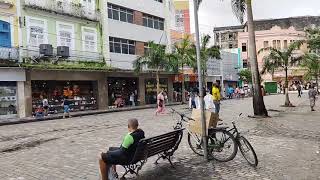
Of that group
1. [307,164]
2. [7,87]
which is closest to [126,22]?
[7,87]

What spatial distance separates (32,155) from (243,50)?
72.9 m

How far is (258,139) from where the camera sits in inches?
519

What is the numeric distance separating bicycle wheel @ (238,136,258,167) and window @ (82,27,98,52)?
28.4 m

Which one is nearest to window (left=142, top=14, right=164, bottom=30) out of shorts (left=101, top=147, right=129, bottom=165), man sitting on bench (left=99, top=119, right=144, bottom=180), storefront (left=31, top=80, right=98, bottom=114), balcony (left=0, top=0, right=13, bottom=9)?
storefront (left=31, top=80, right=98, bottom=114)

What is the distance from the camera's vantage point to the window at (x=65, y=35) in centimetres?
3416

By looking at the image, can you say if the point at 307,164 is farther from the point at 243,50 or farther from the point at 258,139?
the point at 243,50

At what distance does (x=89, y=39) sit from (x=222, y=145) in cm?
2903

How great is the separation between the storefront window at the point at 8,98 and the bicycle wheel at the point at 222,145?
23032 millimetres

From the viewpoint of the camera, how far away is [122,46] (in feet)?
134

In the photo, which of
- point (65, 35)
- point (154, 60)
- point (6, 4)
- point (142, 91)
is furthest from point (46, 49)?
point (142, 91)

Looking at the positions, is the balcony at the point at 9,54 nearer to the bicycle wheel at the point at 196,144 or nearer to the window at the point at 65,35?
the window at the point at 65,35

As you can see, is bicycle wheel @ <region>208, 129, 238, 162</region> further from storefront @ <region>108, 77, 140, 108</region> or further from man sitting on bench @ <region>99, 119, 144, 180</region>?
storefront @ <region>108, 77, 140, 108</region>

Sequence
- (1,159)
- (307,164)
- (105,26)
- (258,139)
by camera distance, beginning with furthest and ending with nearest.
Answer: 1. (105,26)
2. (258,139)
3. (1,159)
4. (307,164)

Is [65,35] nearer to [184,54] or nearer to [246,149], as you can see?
[184,54]
